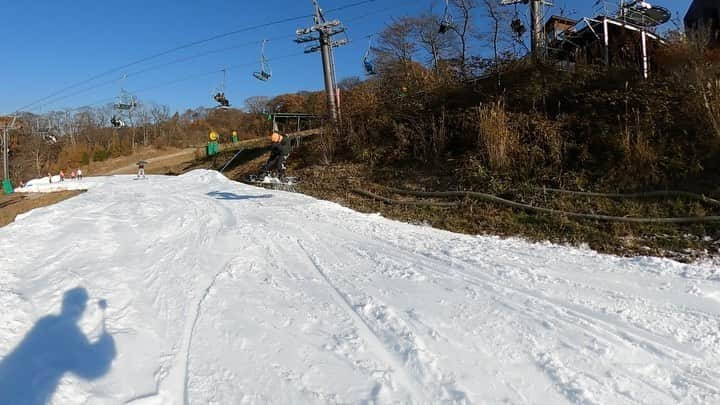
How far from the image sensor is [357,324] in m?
3.51

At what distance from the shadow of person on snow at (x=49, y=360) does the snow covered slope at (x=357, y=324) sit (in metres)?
0.02

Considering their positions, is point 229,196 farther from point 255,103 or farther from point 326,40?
point 255,103

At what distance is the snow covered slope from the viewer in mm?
2656

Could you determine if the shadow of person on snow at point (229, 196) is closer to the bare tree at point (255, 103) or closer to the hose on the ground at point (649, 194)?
→ the hose on the ground at point (649, 194)

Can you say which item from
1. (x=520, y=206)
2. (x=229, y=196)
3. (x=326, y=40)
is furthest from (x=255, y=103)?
(x=520, y=206)

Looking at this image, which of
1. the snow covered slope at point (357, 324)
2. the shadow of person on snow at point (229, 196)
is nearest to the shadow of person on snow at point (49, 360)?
the snow covered slope at point (357, 324)

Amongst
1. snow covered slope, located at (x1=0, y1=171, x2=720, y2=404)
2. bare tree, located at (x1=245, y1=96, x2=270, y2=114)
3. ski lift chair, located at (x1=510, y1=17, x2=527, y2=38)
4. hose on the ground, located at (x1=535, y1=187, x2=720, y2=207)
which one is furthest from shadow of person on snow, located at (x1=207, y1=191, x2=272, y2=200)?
bare tree, located at (x1=245, y1=96, x2=270, y2=114)

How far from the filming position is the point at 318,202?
9164 millimetres

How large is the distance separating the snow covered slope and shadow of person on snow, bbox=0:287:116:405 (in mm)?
16

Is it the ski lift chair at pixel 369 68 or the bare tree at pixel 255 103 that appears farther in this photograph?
the bare tree at pixel 255 103

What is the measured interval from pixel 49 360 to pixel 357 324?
8.07 feet

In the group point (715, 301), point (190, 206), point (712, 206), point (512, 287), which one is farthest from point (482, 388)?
point (190, 206)

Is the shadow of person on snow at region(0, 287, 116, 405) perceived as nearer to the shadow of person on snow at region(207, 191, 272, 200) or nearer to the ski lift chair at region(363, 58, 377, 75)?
the shadow of person on snow at region(207, 191, 272, 200)

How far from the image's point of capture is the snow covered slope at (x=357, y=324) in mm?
2656
